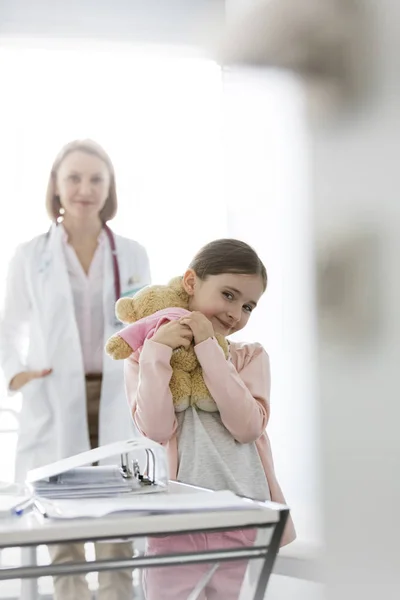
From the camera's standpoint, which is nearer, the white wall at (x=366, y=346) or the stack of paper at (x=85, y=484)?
the stack of paper at (x=85, y=484)

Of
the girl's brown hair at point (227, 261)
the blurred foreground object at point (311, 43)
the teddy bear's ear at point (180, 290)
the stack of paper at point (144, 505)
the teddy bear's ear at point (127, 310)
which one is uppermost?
the blurred foreground object at point (311, 43)

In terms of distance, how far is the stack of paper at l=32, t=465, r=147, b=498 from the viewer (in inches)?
43.4

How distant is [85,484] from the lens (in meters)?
1.13

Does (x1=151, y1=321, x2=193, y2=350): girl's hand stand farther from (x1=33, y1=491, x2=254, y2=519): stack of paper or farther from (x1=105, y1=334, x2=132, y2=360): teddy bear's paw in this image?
Result: (x1=33, y1=491, x2=254, y2=519): stack of paper

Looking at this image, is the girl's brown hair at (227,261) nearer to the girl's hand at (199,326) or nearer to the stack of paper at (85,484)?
the girl's hand at (199,326)

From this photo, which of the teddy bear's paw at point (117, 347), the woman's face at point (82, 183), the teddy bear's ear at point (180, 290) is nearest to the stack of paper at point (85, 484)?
the teddy bear's paw at point (117, 347)

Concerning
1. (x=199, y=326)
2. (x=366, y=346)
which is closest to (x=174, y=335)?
(x=199, y=326)

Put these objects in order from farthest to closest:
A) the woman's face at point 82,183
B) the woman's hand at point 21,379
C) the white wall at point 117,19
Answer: the white wall at point 117,19 < the woman's face at point 82,183 < the woman's hand at point 21,379

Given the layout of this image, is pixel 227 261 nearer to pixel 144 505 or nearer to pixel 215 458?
pixel 215 458

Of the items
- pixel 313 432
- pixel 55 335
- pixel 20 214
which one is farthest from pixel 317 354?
pixel 20 214

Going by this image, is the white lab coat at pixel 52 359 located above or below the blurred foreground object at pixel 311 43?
below

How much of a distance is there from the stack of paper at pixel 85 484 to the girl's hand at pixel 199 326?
317mm

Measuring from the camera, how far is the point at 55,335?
279cm

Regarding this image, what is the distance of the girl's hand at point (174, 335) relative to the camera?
144 cm
